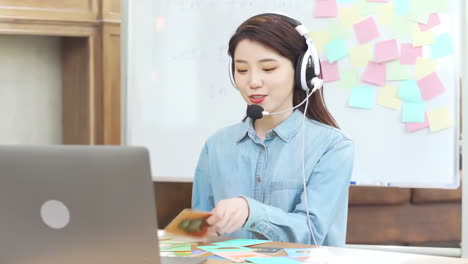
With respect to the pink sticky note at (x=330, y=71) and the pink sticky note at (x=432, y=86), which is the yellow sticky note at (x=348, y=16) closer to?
the pink sticky note at (x=330, y=71)

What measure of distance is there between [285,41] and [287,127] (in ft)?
0.61

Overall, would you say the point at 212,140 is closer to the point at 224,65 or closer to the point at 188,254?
the point at 188,254

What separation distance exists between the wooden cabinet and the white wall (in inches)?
2.2

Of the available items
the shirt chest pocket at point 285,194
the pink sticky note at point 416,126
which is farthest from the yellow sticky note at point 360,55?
the shirt chest pocket at point 285,194

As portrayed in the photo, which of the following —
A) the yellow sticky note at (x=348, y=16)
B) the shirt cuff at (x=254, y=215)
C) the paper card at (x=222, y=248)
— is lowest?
the paper card at (x=222, y=248)

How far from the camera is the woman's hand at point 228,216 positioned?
4.86ft

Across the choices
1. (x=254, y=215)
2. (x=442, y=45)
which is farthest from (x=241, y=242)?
(x=442, y=45)

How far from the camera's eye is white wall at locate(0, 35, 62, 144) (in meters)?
3.16

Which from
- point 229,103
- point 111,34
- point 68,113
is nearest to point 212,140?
point 229,103

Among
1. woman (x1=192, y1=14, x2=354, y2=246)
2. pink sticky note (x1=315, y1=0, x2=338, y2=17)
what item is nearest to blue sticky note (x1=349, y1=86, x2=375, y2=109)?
pink sticky note (x1=315, y1=0, x2=338, y2=17)

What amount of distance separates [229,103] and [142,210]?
5.58ft

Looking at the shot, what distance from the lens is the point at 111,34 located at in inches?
121

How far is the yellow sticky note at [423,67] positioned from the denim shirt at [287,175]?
35.1 inches

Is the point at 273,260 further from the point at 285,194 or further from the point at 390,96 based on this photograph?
the point at 390,96
